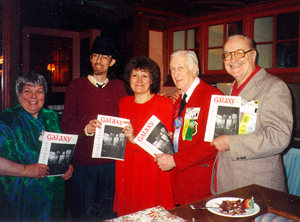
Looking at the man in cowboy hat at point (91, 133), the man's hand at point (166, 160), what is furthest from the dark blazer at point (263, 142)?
the man in cowboy hat at point (91, 133)

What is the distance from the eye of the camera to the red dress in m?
2.28

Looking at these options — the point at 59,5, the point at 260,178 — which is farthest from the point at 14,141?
the point at 59,5

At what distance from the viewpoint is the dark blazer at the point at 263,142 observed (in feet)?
5.53

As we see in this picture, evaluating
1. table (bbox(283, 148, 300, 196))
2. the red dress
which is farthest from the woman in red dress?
table (bbox(283, 148, 300, 196))

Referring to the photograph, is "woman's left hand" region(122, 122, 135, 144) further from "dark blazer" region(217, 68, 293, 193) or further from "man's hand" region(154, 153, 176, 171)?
"dark blazer" region(217, 68, 293, 193)

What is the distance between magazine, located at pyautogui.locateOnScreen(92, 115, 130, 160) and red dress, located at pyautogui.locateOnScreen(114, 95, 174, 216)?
11cm

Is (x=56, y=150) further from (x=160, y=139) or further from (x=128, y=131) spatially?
(x=160, y=139)

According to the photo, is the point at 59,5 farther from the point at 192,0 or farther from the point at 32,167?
the point at 32,167

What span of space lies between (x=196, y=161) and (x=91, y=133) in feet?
3.17

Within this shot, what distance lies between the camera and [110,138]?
86.2 inches

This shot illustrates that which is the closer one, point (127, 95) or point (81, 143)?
point (81, 143)

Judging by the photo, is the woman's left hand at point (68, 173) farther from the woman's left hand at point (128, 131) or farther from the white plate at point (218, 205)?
the white plate at point (218, 205)

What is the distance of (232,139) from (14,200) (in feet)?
5.55

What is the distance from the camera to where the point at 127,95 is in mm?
2734
